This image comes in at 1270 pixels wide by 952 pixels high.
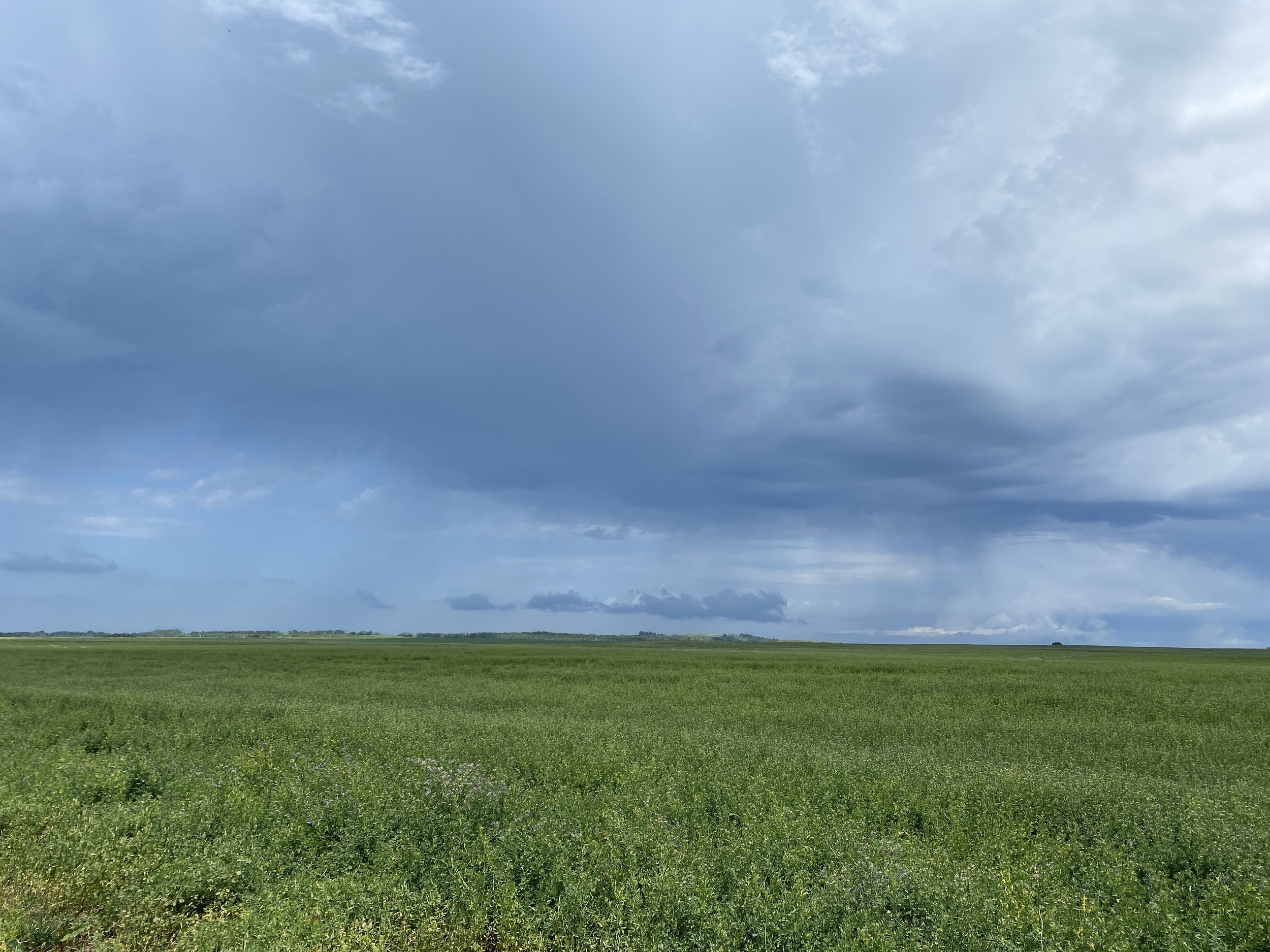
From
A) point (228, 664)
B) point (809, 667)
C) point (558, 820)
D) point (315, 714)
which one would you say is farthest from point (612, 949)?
point (228, 664)

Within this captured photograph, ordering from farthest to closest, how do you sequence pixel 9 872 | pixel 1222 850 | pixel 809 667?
pixel 809 667, pixel 1222 850, pixel 9 872

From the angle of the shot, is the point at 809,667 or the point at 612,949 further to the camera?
the point at 809,667

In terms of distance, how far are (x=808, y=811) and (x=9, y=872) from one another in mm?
11639

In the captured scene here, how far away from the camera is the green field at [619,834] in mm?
7508

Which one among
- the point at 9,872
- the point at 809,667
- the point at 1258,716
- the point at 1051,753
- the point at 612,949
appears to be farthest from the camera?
the point at 809,667

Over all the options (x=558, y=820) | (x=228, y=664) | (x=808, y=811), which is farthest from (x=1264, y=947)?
(x=228, y=664)

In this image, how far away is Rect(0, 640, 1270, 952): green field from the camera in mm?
7508

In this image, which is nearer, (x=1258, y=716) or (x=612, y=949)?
(x=612, y=949)

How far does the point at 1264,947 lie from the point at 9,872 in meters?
15.4

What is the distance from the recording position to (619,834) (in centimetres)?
966

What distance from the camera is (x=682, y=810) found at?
450 inches

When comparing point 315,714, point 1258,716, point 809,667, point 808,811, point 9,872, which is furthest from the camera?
point 809,667

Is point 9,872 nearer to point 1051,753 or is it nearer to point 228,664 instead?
point 1051,753

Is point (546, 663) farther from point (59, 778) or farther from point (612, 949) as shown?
point (612, 949)
